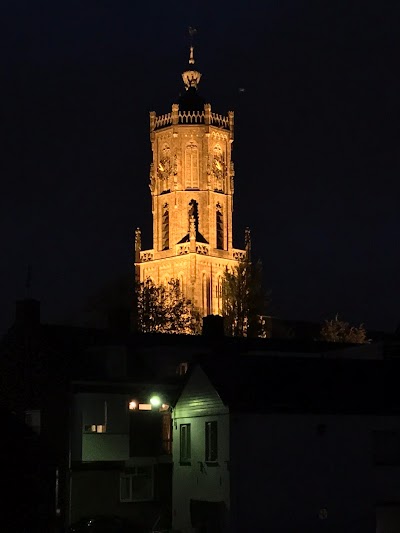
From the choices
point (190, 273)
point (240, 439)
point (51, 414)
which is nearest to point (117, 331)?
point (51, 414)

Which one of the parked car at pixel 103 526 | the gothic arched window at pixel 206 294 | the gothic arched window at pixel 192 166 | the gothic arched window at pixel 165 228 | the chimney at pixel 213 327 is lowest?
the parked car at pixel 103 526

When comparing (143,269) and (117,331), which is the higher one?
(143,269)

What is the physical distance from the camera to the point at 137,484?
71.4 meters

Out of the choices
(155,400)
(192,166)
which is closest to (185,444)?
(155,400)

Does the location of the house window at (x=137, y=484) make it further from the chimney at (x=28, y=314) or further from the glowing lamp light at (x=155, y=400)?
the chimney at (x=28, y=314)

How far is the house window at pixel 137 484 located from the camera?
70812 millimetres

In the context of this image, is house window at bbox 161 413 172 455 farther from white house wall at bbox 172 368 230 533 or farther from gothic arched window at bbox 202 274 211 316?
gothic arched window at bbox 202 274 211 316

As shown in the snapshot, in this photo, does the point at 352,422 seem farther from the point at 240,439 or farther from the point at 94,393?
the point at 94,393

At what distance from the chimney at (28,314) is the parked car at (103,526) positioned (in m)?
14.4

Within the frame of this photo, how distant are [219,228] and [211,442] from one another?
12291 centimetres

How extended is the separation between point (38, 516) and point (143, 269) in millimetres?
124549

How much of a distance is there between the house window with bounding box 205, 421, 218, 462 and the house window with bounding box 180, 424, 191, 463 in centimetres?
233

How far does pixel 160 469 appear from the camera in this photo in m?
71.6

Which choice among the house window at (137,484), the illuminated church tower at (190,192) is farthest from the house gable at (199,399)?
the illuminated church tower at (190,192)
